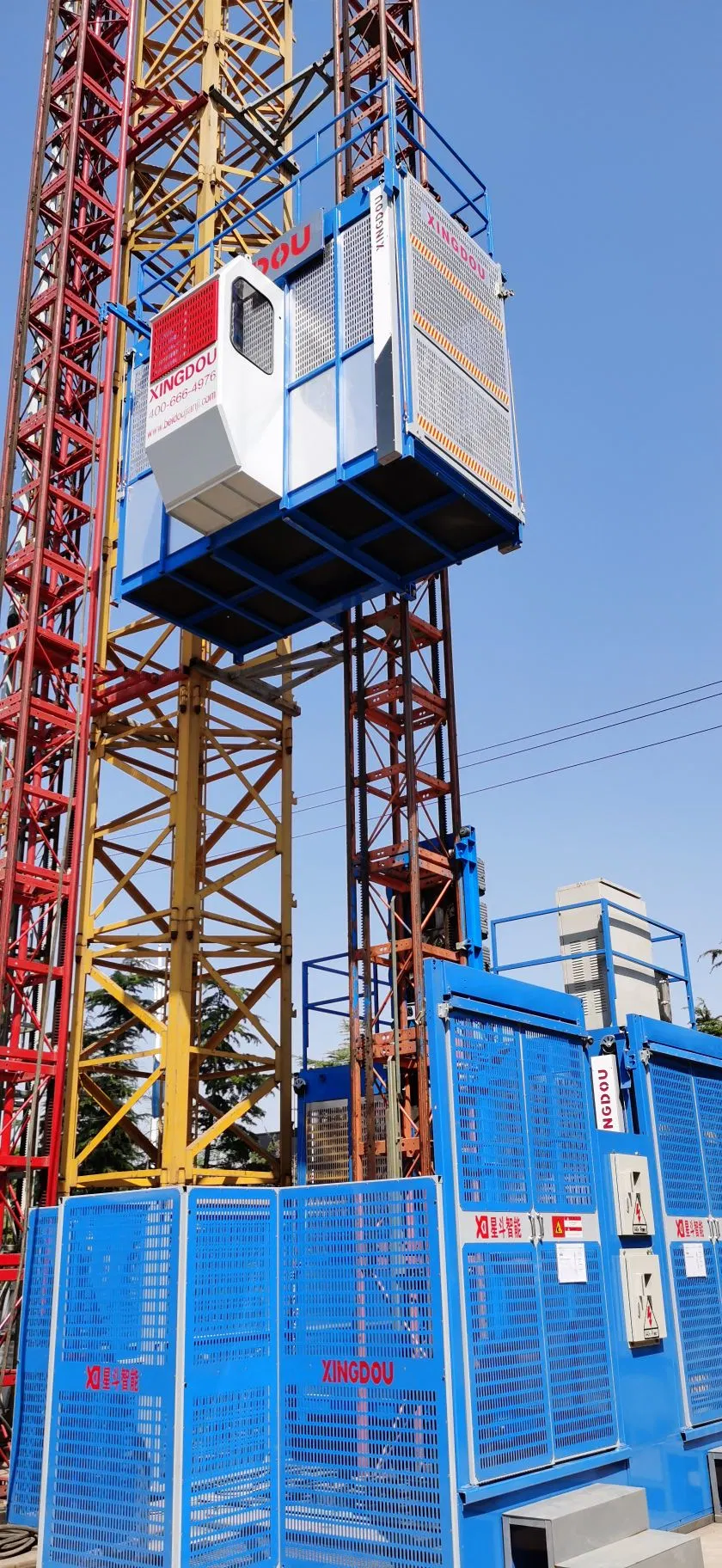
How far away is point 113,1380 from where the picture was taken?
390 inches

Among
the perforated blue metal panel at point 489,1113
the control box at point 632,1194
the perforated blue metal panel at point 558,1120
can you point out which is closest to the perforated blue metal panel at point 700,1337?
the control box at point 632,1194

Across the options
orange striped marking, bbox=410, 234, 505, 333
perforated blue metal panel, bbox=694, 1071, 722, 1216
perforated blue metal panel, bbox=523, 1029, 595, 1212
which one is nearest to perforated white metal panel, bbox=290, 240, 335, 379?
orange striped marking, bbox=410, 234, 505, 333

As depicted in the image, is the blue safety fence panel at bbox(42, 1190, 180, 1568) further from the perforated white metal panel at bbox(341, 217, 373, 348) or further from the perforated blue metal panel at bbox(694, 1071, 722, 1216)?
the perforated white metal panel at bbox(341, 217, 373, 348)

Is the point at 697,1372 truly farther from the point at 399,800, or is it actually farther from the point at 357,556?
the point at 357,556

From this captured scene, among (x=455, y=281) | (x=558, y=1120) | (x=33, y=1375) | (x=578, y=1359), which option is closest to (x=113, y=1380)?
(x=33, y=1375)

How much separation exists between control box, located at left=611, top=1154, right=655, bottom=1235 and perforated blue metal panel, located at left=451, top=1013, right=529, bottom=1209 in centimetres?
193

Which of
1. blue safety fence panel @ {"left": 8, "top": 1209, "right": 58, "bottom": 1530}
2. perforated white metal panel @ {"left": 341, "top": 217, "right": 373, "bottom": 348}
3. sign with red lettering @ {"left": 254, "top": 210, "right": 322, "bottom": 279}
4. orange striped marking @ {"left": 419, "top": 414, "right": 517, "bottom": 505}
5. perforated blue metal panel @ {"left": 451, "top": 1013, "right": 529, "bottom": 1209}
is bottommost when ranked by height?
blue safety fence panel @ {"left": 8, "top": 1209, "right": 58, "bottom": 1530}

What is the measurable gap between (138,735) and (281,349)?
281 inches

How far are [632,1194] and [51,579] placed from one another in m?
Result: 14.1

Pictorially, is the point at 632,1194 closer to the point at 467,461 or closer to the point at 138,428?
the point at 467,461

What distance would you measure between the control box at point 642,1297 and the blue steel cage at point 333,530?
28.0ft

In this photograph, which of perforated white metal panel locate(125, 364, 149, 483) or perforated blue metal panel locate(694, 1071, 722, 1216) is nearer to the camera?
perforated blue metal panel locate(694, 1071, 722, 1216)

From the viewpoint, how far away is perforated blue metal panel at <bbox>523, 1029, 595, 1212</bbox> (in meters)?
10.5

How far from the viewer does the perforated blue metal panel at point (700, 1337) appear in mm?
12438
